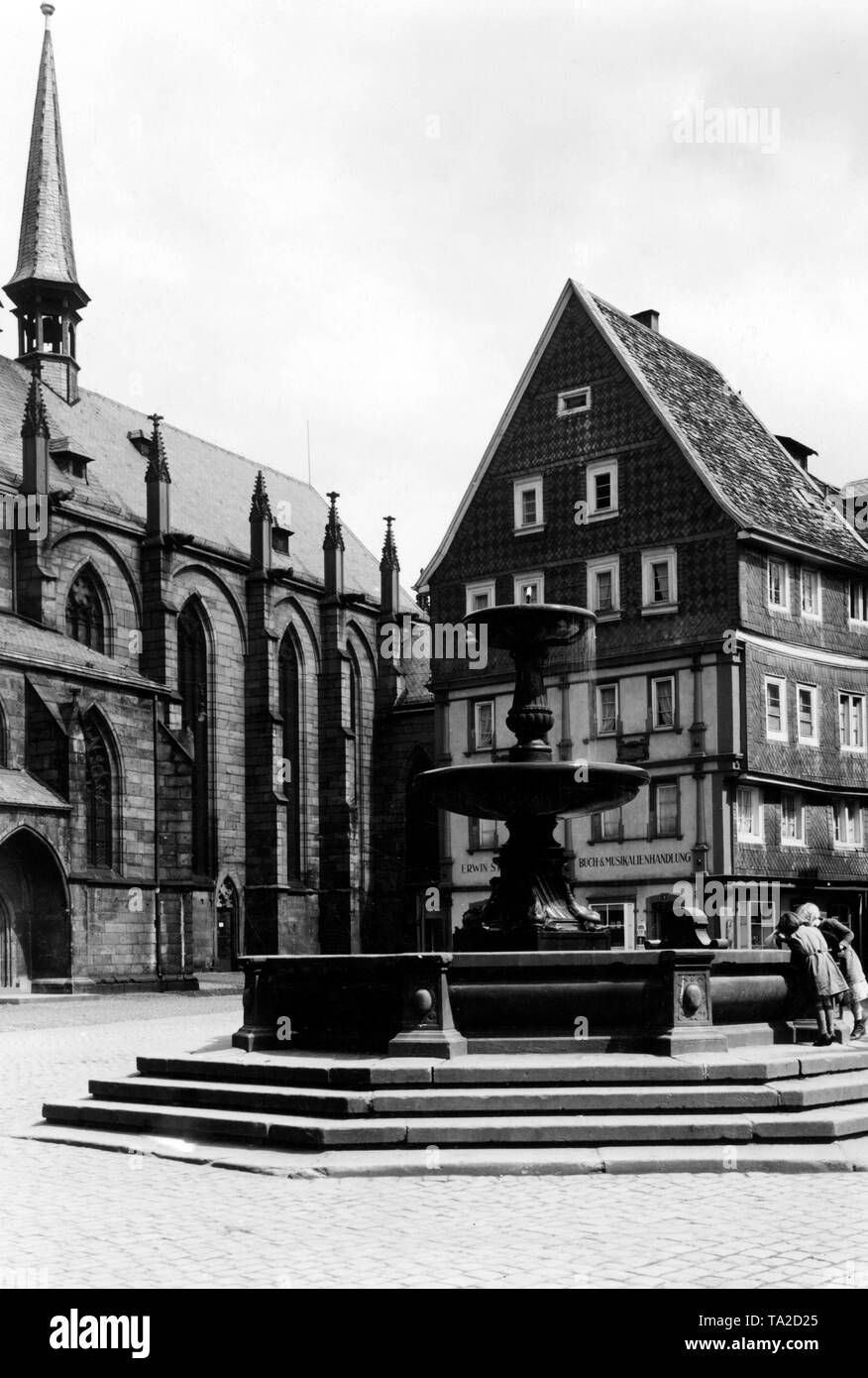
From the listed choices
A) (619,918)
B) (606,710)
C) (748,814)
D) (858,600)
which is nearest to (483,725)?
(606,710)

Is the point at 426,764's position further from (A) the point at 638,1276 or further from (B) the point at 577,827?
(A) the point at 638,1276

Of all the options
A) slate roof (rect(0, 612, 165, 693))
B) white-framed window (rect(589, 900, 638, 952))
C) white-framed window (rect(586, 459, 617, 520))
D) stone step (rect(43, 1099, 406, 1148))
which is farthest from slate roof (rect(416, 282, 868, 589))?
stone step (rect(43, 1099, 406, 1148))

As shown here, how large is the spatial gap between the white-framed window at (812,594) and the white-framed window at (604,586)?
4650mm

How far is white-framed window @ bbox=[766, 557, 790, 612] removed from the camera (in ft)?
127

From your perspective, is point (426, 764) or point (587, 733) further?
point (426, 764)

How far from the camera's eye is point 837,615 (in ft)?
135

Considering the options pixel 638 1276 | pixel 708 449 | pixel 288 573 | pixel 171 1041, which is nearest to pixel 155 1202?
pixel 638 1276

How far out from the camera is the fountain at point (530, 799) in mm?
14898

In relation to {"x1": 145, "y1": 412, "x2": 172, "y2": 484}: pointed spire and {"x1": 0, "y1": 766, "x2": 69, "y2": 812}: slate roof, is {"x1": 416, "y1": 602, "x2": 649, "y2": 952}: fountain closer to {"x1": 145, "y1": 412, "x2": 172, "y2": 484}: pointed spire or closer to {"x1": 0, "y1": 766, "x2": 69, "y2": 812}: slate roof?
{"x1": 0, "y1": 766, "x2": 69, "y2": 812}: slate roof

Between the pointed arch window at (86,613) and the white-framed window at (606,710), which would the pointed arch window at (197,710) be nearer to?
the pointed arch window at (86,613)

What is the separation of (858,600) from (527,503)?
29.7 ft

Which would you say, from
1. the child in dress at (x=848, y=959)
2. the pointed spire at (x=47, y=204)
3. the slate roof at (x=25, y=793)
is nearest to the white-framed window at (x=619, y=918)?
the slate roof at (x=25, y=793)

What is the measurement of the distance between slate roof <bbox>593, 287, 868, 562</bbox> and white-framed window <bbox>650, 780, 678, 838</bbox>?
637 cm

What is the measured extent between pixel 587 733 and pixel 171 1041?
65.3ft
